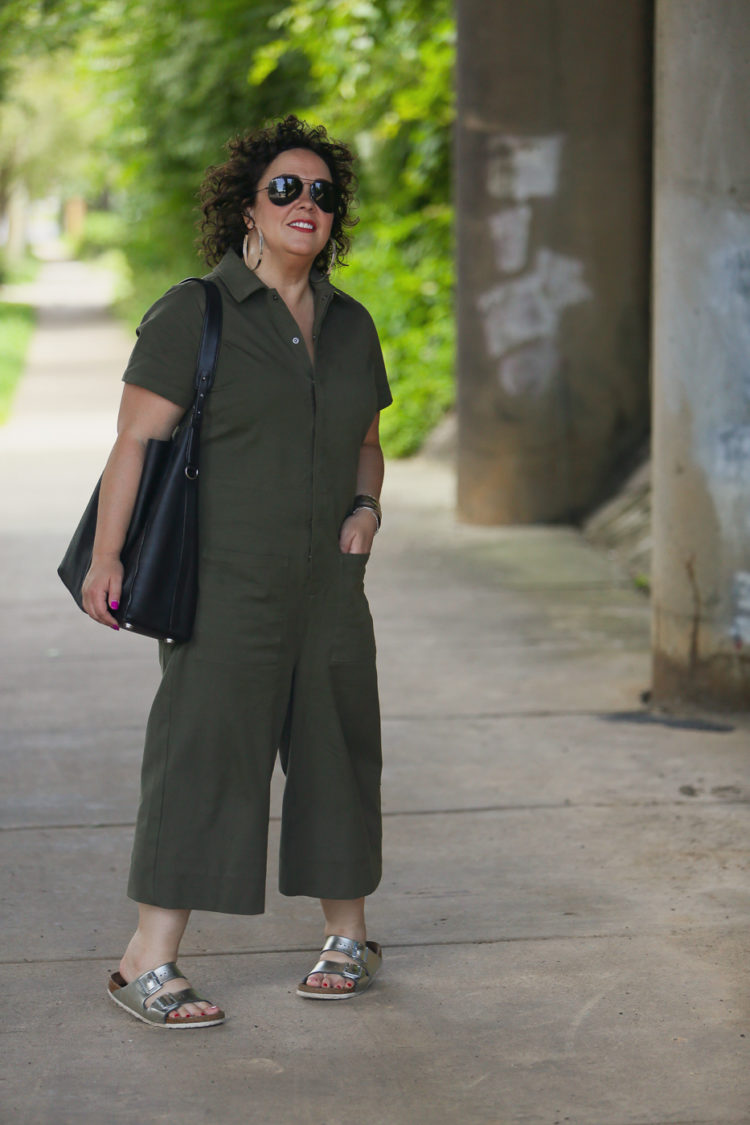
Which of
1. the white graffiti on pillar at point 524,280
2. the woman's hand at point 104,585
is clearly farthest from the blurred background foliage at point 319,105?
the woman's hand at point 104,585

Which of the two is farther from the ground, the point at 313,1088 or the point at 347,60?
the point at 347,60

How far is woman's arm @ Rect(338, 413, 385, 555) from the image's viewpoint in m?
3.80

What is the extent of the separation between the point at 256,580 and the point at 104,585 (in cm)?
33

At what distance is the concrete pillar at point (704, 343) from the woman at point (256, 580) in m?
2.64

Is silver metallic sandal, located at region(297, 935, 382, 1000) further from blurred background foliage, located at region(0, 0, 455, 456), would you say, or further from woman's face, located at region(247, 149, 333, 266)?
blurred background foliage, located at region(0, 0, 455, 456)

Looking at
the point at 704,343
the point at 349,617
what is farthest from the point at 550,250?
the point at 349,617

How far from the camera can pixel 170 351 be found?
358 cm

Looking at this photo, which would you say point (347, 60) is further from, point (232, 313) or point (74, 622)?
point (232, 313)

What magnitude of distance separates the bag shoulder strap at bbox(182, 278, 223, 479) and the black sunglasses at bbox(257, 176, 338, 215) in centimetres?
28

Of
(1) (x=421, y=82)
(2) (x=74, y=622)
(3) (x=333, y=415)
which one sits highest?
(1) (x=421, y=82)

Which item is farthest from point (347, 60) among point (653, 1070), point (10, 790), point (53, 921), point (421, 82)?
point (653, 1070)

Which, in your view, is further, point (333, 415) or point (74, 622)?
point (74, 622)

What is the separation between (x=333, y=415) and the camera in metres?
3.75

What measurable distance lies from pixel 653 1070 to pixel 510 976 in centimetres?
58
